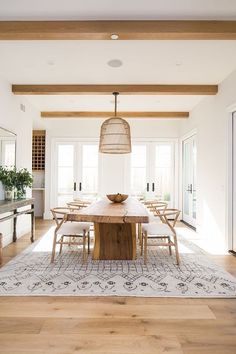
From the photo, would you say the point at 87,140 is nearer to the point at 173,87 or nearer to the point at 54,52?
the point at 173,87

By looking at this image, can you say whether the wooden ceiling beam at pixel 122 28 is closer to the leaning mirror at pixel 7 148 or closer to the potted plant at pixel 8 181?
the leaning mirror at pixel 7 148

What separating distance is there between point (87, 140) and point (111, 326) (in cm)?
602

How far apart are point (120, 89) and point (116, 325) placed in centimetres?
383

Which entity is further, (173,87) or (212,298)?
(173,87)

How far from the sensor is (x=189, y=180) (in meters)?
6.88

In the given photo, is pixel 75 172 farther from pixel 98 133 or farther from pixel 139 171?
pixel 139 171

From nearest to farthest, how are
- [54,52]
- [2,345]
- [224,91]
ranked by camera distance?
[2,345]
[54,52]
[224,91]

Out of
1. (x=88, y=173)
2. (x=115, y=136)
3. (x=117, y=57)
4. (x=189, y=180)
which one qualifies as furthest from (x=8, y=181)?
(x=189, y=180)

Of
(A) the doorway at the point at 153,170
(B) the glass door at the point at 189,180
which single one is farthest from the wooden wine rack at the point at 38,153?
(B) the glass door at the point at 189,180

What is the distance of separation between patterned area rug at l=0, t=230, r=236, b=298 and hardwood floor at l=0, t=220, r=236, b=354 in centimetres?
14

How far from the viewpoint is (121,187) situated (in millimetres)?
7570

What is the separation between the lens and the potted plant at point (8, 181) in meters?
4.41

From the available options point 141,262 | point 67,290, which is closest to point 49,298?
point 67,290

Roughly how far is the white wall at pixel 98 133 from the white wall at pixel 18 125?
131cm
